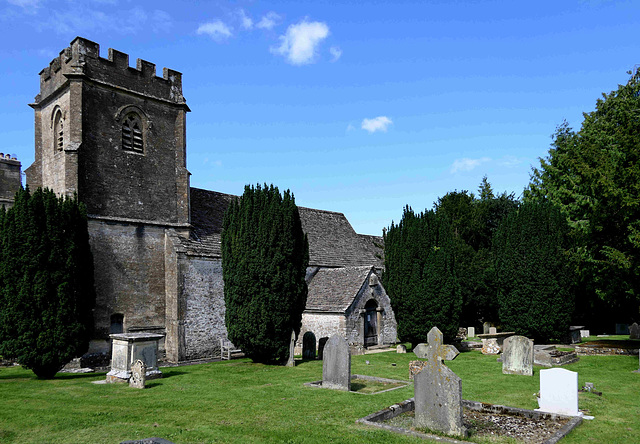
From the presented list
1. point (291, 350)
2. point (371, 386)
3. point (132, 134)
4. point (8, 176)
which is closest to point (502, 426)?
point (371, 386)

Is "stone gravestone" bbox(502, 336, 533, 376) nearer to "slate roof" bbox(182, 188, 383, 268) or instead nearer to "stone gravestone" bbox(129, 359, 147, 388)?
"stone gravestone" bbox(129, 359, 147, 388)

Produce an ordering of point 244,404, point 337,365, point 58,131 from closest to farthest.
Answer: point 244,404 < point 337,365 < point 58,131

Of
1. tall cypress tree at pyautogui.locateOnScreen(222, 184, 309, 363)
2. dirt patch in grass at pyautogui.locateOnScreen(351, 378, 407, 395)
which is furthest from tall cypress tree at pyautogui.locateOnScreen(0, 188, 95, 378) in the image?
dirt patch in grass at pyautogui.locateOnScreen(351, 378, 407, 395)

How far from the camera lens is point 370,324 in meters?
25.6

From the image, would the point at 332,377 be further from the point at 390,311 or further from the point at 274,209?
the point at 390,311

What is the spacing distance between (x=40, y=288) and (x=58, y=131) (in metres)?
9.46

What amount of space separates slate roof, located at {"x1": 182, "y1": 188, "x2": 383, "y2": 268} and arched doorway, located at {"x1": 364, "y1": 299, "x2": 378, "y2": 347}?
14.4 ft

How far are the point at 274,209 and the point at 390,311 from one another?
37.2 ft

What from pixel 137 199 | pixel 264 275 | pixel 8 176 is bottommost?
pixel 264 275

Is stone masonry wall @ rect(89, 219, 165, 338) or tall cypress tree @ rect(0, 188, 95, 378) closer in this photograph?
tall cypress tree @ rect(0, 188, 95, 378)

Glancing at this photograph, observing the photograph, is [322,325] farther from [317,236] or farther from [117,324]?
[117,324]

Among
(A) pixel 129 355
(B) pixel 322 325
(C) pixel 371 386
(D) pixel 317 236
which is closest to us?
(C) pixel 371 386

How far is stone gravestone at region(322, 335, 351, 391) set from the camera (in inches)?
540

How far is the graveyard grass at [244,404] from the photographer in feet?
30.2
